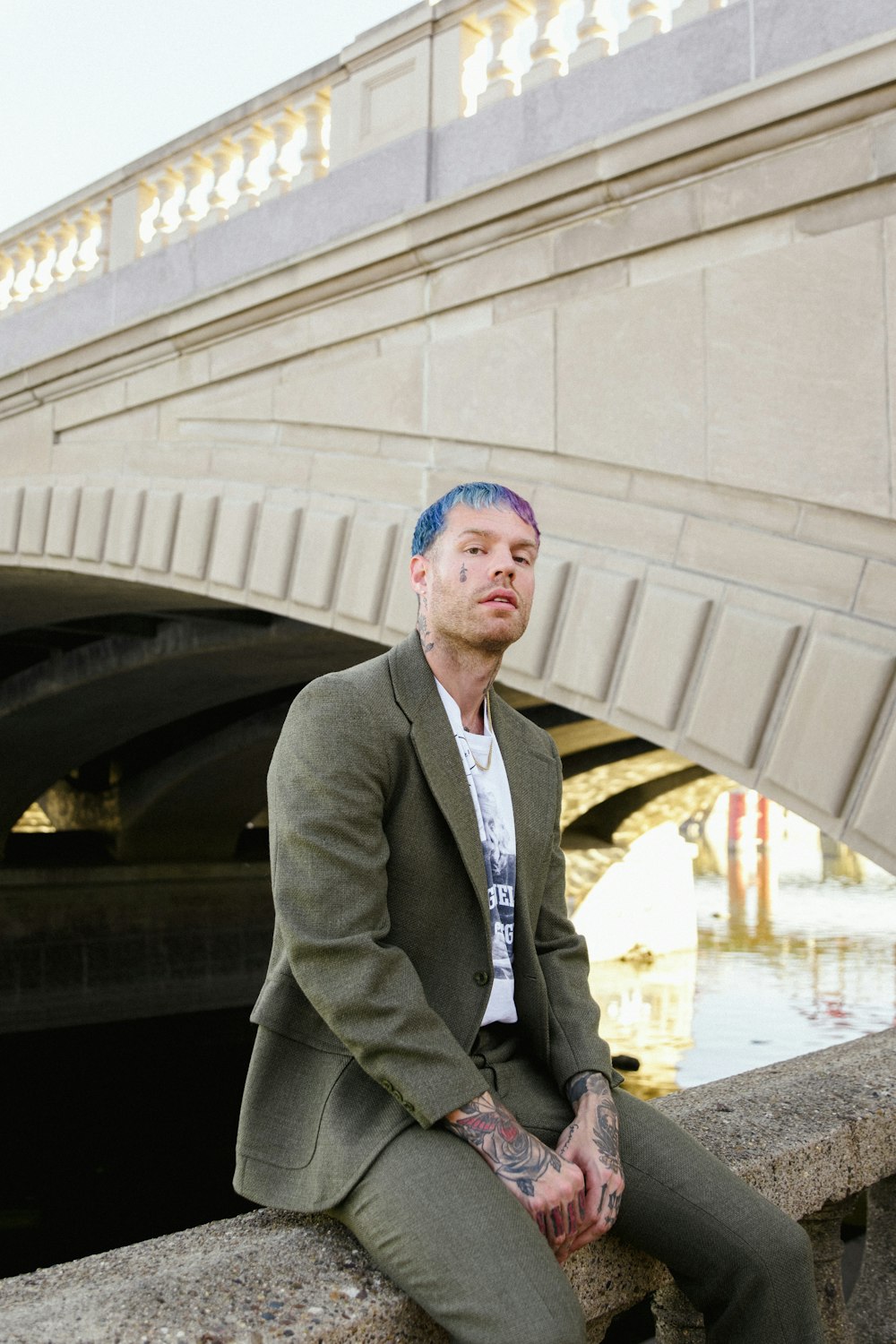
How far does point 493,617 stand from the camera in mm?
2029

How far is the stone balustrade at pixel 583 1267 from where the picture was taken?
1603 millimetres

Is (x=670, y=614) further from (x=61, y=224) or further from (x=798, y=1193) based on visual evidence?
(x=61, y=224)

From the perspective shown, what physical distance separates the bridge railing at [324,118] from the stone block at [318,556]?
175cm

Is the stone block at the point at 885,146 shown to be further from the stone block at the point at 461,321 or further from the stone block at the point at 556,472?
the stone block at the point at 461,321

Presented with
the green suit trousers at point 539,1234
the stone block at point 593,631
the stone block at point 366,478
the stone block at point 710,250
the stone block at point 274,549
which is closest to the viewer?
the green suit trousers at point 539,1234

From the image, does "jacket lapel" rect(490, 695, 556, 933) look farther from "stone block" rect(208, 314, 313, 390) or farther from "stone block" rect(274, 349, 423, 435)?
"stone block" rect(208, 314, 313, 390)

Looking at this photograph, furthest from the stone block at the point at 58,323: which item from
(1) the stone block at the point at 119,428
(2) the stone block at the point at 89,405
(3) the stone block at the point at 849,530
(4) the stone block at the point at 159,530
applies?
(3) the stone block at the point at 849,530

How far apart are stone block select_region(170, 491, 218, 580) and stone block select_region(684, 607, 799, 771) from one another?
10.1 ft

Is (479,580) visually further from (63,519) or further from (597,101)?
(63,519)

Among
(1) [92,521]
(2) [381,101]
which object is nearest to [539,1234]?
(2) [381,101]

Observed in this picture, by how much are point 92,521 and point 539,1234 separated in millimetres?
6393

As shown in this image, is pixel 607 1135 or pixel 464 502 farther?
pixel 464 502

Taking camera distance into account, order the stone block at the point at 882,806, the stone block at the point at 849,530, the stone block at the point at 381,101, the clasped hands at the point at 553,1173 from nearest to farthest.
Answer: the clasped hands at the point at 553,1173
the stone block at the point at 882,806
the stone block at the point at 849,530
the stone block at the point at 381,101

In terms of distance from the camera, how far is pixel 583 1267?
1.90 m
